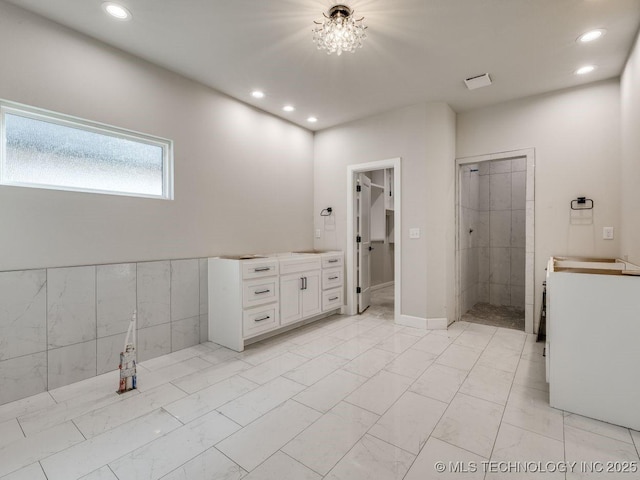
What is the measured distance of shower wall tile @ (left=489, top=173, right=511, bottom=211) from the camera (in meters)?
4.96

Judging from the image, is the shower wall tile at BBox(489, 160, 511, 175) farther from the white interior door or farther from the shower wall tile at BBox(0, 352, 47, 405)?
the shower wall tile at BBox(0, 352, 47, 405)

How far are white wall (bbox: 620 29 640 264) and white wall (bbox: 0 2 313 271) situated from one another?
349cm

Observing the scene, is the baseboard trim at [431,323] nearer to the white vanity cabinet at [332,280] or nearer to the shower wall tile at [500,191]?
the white vanity cabinet at [332,280]

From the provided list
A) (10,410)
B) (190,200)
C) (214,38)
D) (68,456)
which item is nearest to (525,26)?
(214,38)

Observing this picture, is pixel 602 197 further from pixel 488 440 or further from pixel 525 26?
pixel 488 440

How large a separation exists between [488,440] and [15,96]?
3767mm

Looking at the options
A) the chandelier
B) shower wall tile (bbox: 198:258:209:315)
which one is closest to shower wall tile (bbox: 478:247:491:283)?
the chandelier

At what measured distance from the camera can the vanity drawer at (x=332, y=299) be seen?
4.00m

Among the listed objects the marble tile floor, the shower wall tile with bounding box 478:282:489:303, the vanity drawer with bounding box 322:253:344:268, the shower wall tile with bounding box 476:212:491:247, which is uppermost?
the shower wall tile with bounding box 476:212:491:247

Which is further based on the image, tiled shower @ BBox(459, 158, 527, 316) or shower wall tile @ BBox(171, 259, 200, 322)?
tiled shower @ BBox(459, 158, 527, 316)

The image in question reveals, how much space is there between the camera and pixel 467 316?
169 inches

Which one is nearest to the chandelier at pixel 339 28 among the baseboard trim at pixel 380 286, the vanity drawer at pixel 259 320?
the vanity drawer at pixel 259 320

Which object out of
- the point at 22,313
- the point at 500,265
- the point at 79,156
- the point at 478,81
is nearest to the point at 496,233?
the point at 500,265

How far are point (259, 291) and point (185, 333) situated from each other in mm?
857
